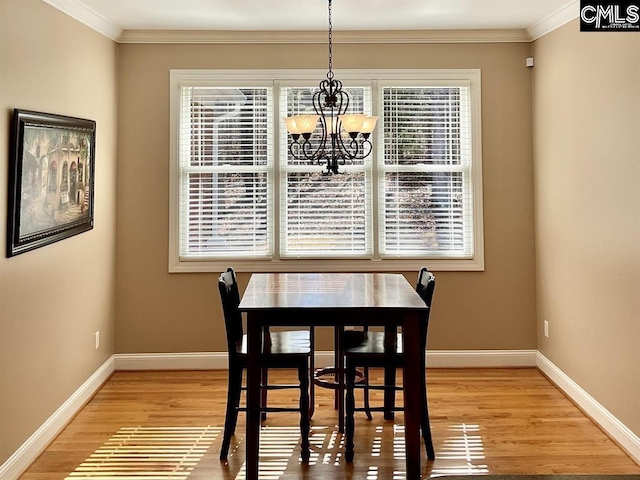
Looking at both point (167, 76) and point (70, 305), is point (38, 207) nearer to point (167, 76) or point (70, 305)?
point (70, 305)

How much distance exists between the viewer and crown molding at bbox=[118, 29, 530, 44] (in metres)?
4.60

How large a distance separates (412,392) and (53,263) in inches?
87.0

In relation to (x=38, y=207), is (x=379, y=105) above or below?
above

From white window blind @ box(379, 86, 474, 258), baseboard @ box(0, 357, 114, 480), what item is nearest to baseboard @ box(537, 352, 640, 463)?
white window blind @ box(379, 86, 474, 258)

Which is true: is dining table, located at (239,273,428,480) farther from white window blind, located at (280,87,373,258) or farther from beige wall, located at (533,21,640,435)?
white window blind, located at (280,87,373,258)

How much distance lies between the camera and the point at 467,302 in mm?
4727

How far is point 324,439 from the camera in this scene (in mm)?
3365

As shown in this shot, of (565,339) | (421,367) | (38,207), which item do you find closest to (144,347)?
(38,207)

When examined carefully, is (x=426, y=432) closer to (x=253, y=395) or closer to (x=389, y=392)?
(x=389, y=392)

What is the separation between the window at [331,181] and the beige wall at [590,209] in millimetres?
560

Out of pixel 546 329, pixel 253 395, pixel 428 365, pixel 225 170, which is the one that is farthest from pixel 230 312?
pixel 546 329

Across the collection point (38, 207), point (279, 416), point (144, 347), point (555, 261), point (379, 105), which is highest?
point (379, 105)

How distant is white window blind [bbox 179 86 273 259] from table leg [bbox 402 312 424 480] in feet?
6.84

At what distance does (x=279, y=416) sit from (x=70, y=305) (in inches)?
60.0
